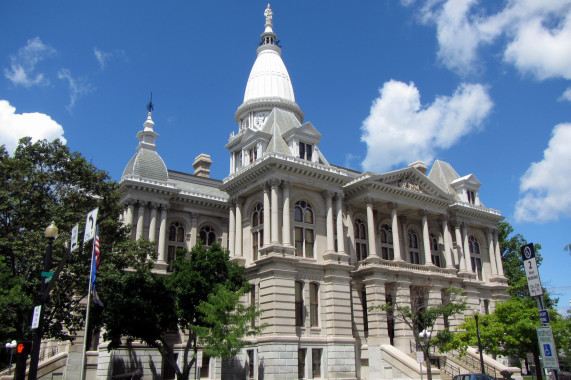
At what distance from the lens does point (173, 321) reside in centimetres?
3419

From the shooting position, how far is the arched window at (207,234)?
168ft

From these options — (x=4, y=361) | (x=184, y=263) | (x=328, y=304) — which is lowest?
(x=4, y=361)

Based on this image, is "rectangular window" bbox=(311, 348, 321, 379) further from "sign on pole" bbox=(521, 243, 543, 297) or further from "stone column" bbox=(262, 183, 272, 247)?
"sign on pole" bbox=(521, 243, 543, 297)

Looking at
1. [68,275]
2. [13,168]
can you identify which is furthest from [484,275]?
[13,168]

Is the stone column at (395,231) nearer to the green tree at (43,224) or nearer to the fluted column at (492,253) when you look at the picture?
the fluted column at (492,253)

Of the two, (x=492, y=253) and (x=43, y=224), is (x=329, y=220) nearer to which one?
(x=43, y=224)

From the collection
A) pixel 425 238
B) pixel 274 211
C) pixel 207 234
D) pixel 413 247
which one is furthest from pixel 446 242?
pixel 207 234

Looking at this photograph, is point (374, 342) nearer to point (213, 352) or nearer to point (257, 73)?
point (213, 352)

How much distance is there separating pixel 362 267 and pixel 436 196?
487 inches

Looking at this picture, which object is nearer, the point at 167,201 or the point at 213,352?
the point at 213,352

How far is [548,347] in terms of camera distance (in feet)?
52.9

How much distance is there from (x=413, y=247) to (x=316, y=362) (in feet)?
60.3

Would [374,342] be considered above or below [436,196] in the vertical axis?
below

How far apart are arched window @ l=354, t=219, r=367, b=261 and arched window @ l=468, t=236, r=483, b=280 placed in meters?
15.0
